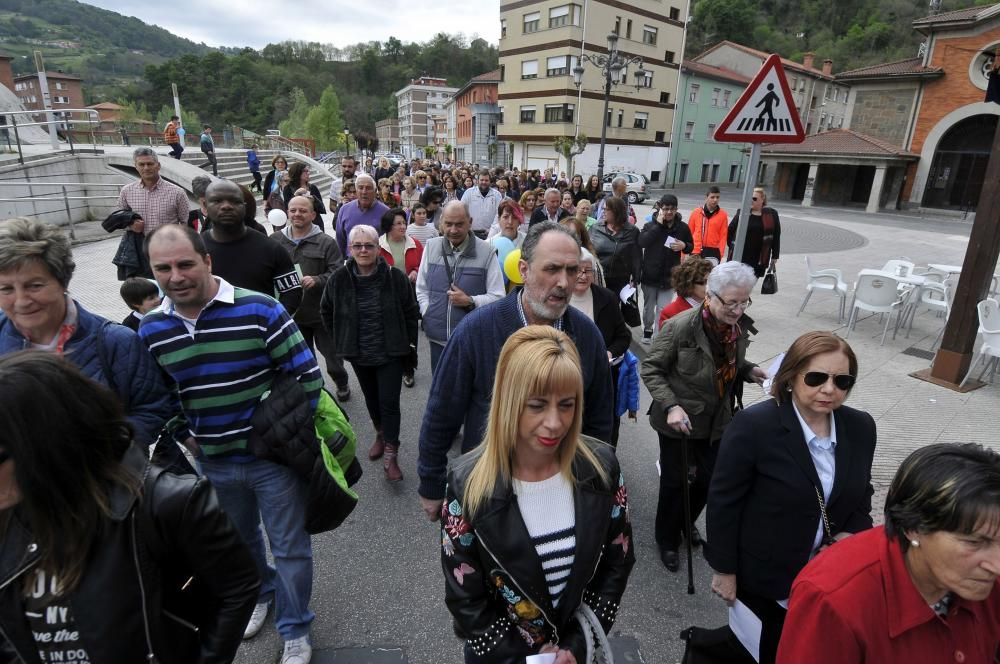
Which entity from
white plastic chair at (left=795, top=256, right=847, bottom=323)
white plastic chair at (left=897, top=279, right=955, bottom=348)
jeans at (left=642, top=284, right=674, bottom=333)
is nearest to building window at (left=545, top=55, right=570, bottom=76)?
white plastic chair at (left=795, top=256, right=847, bottom=323)

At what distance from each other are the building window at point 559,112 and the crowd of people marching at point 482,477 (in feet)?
129

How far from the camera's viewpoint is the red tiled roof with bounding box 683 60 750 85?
43.2 metres

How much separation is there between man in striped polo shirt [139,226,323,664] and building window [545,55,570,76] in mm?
42443

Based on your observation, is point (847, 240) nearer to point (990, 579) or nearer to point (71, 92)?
point (990, 579)

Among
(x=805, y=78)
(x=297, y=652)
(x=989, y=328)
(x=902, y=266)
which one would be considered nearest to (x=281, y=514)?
(x=297, y=652)

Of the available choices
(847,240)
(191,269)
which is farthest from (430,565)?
(847,240)

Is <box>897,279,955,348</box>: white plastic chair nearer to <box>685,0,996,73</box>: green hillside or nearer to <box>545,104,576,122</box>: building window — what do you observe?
<box>545,104,576,122</box>: building window

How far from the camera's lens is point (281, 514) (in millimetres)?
2512

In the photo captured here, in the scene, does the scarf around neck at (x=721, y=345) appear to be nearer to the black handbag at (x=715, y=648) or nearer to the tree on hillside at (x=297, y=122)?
the black handbag at (x=715, y=648)

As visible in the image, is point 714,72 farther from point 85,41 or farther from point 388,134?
point 85,41

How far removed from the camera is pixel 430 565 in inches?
130

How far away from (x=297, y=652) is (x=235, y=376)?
55.5 inches

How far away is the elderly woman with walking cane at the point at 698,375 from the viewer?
292cm

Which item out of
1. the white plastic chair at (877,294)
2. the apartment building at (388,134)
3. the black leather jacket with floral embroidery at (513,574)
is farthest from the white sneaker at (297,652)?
the apartment building at (388,134)
